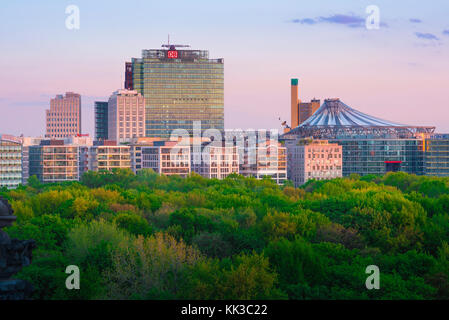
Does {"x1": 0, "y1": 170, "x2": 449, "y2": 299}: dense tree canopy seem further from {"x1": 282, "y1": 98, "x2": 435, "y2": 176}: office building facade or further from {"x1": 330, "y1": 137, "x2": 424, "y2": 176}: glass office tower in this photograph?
{"x1": 282, "y1": 98, "x2": 435, "y2": 176}: office building facade

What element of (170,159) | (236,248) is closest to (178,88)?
(170,159)

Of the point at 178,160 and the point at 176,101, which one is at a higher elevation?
the point at 176,101

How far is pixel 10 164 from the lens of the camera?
364 ft

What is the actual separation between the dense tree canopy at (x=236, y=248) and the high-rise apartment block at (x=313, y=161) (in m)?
70.6

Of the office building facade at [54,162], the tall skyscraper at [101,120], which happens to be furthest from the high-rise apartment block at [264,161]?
the tall skyscraper at [101,120]

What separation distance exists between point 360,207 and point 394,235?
19.7 feet

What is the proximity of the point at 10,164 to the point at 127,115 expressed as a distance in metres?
60.5

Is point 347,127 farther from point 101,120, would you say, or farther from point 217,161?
point 101,120

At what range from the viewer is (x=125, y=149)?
129875 millimetres

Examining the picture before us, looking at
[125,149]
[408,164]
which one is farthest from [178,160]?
[408,164]

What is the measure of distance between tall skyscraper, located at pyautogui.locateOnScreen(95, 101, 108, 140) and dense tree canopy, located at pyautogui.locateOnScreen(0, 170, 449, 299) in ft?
385

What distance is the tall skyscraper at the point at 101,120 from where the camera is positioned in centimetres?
18250

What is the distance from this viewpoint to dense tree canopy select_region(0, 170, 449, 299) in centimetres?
3017
